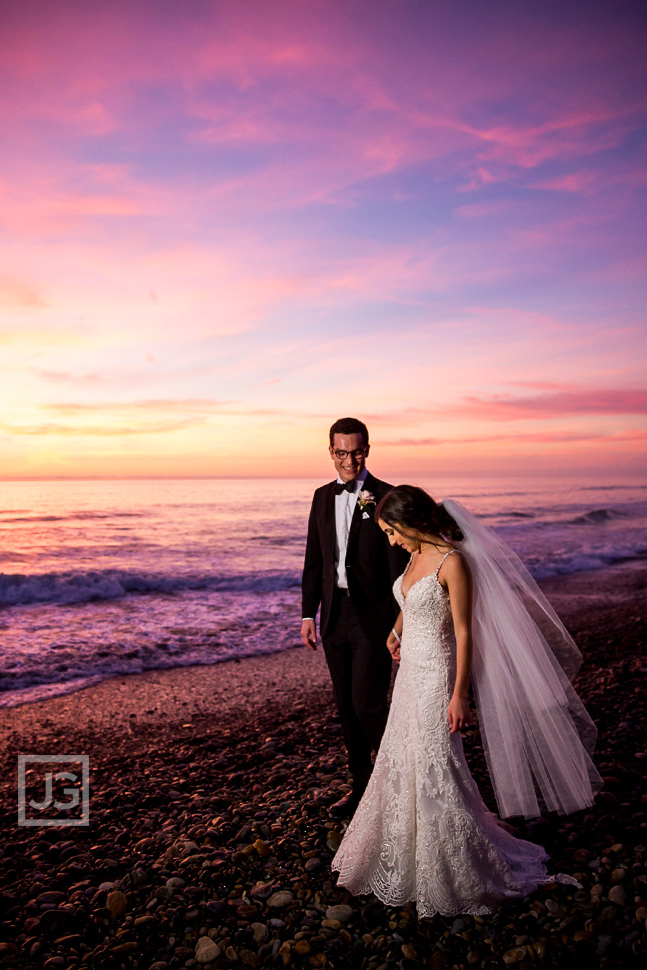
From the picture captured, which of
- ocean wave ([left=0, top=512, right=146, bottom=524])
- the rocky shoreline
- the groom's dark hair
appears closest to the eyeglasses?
the groom's dark hair

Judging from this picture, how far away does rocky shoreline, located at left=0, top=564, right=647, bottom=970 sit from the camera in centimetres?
321

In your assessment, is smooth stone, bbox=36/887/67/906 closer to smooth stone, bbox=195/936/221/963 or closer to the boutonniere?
smooth stone, bbox=195/936/221/963

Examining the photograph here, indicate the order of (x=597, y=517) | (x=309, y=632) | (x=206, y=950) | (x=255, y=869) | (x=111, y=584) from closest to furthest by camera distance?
1. (x=206, y=950)
2. (x=255, y=869)
3. (x=309, y=632)
4. (x=111, y=584)
5. (x=597, y=517)

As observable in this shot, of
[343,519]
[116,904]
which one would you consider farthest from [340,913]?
[343,519]

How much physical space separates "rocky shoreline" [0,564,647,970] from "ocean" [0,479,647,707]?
3990mm

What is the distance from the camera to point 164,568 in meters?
20.8

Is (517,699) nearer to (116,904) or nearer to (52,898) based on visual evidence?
(116,904)

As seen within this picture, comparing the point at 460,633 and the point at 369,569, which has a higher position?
the point at 369,569

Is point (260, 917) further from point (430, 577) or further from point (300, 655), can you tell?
point (300, 655)

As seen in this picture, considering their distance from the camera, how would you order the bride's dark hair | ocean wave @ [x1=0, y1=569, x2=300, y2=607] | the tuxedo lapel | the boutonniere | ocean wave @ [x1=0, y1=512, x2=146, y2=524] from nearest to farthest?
the bride's dark hair < the boutonniere < the tuxedo lapel < ocean wave @ [x1=0, y1=569, x2=300, y2=607] < ocean wave @ [x1=0, y1=512, x2=146, y2=524]

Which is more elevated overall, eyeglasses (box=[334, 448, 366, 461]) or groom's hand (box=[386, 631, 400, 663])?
eyeglasses (box=[334, 448, 366, 461])

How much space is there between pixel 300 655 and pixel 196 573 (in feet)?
33.0

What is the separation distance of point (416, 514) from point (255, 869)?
2.60 metres

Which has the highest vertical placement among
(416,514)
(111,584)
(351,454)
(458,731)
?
Result: (351,454)
